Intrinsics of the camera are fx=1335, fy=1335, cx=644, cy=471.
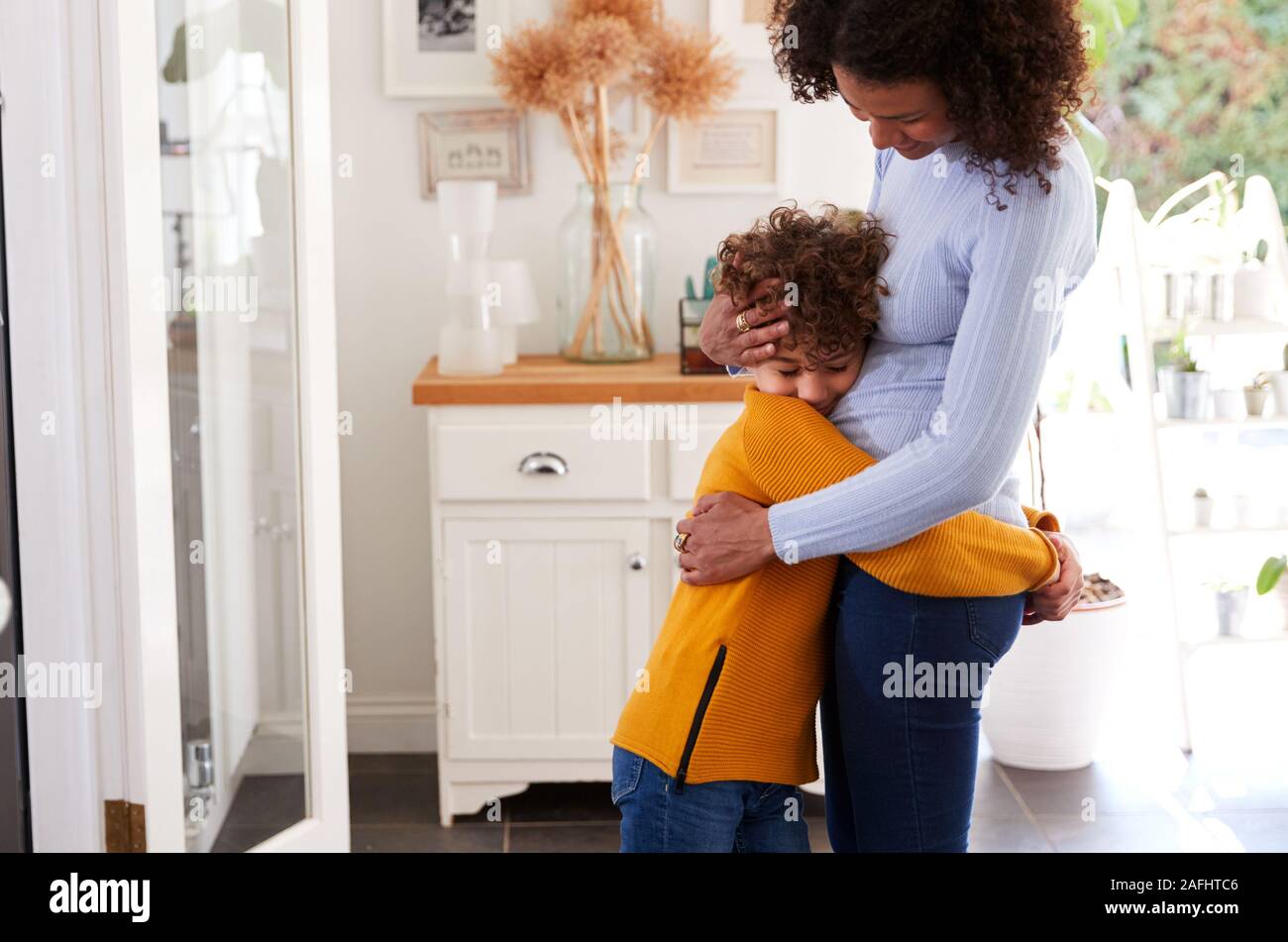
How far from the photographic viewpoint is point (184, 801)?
Answer: 81.4 inches

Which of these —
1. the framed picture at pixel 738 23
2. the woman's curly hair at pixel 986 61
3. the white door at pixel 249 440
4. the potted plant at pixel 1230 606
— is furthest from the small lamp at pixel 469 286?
the potted plant at pixel 1230 606

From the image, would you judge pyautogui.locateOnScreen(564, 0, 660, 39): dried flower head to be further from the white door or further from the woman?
the woman

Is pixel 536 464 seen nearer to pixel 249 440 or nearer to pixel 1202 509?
pixel 249 440

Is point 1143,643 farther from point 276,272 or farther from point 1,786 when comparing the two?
point 1,786

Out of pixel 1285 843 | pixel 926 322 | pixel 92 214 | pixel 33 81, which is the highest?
pixel 33 81

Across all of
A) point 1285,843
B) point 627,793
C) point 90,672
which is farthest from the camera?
point 1285,843

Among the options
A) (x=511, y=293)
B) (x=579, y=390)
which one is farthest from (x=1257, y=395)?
(x=511, y=293)

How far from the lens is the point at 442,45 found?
3.00 metres

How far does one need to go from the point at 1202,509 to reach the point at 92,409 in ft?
8.24

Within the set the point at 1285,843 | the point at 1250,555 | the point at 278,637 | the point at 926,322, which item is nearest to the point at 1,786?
the point at 278,637

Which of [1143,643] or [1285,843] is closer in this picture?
[1285,843]

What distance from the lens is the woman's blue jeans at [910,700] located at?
4.15 feet
